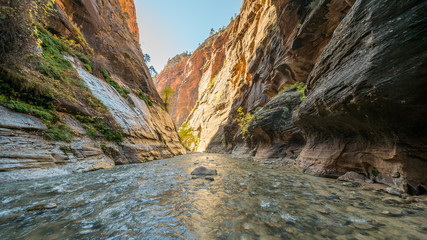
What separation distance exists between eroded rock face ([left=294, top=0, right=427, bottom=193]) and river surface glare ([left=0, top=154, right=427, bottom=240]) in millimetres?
1252

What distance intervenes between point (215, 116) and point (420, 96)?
1207 inches

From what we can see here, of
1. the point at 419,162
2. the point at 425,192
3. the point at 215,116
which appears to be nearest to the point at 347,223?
the point at 425,192

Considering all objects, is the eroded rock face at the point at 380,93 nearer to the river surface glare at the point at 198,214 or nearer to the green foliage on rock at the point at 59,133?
the river surface glare at the point at 198,214

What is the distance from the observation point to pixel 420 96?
9.93ft

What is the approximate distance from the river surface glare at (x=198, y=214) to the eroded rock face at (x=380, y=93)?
4.11 feet

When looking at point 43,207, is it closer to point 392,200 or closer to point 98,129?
point 98,129

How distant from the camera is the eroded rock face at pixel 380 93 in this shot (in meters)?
3.03

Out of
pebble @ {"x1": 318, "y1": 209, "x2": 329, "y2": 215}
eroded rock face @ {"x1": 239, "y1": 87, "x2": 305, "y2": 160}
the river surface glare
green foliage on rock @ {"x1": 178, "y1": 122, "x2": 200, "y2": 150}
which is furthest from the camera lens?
green foliage on rock @ {"x1": 178, "y1": 122, "x2": 200, "y2": 150}

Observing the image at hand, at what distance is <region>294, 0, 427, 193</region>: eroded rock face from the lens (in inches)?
119

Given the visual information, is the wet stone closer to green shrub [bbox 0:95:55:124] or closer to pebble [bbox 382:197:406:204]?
pebble [bbox 382:197:406:204]

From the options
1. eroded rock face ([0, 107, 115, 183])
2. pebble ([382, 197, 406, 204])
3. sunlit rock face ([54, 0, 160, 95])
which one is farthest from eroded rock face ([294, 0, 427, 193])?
sunlit rock face ([54, 0, 160, 95])

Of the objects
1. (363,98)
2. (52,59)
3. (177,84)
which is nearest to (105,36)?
(52,59)

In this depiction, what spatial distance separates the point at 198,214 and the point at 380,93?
4557 millimetres

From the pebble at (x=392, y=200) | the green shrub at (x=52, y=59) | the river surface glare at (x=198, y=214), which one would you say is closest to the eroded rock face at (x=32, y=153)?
the river surface glare at (x=198, y=214)
